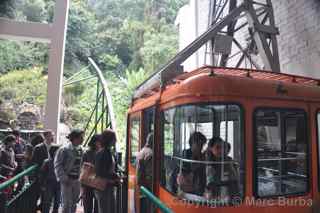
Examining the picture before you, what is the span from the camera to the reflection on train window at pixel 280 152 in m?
2.56

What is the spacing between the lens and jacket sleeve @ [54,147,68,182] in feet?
11.8

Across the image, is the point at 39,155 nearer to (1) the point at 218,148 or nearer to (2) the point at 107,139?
(2) the point at 107,139

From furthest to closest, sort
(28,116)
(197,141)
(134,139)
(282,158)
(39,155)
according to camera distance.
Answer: (28,116) < (134,139) < (39,155) < (282,158) < (197,141)

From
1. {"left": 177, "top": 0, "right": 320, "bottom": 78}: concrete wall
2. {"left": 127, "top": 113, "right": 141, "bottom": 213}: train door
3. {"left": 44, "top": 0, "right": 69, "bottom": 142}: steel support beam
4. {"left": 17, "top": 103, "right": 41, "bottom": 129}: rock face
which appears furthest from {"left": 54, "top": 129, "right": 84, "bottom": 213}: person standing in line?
{"left": 17, "top": 103, "right": 41, "bottom": 129}: rock face

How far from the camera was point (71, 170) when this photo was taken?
3701mm

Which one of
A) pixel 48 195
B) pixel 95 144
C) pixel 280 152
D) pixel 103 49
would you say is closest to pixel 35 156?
pixel 48 195

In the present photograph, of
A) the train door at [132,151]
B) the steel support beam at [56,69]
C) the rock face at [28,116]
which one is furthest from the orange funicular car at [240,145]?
the rock face at [28,116]

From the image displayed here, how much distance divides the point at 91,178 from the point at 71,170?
1.41 feet

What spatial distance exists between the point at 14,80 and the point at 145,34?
39.3 feet

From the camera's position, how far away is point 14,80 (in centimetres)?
1747

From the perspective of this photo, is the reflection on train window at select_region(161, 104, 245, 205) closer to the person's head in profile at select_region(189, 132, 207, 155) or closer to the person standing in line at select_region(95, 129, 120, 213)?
the person's head in profile at select_region(189, 132, 207, 155)

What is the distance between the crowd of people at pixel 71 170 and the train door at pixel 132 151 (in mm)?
421

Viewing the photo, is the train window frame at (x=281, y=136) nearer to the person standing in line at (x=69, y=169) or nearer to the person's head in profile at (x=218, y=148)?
the person's head in profile at (x=218, y=148)

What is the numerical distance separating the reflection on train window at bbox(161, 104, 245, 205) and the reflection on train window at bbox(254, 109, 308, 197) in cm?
20
